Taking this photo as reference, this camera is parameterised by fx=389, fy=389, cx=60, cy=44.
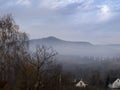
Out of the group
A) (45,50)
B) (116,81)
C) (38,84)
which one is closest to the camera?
(38,84)

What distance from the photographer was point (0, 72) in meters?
49.5

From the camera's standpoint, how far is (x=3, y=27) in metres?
49.3

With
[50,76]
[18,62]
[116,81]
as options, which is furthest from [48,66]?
[116,81]

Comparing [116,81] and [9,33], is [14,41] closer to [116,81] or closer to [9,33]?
[9,33]

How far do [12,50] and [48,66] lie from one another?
16.6 ft

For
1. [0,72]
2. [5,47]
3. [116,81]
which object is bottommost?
[116,81]

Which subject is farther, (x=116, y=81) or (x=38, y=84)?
(x=116, y=81)

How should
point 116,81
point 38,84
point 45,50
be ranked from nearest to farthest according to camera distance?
1. point 38,84
2. point 45,50
3. point 116,81

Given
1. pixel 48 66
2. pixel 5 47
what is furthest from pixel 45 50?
pixel 5 47

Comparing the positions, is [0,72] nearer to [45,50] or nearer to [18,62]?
[18,62]

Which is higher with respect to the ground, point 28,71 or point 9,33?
point 9,33

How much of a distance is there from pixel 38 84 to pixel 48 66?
14.2ft

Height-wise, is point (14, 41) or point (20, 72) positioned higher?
point (14, 41)

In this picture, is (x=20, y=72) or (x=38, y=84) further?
(x=20, y=72)
